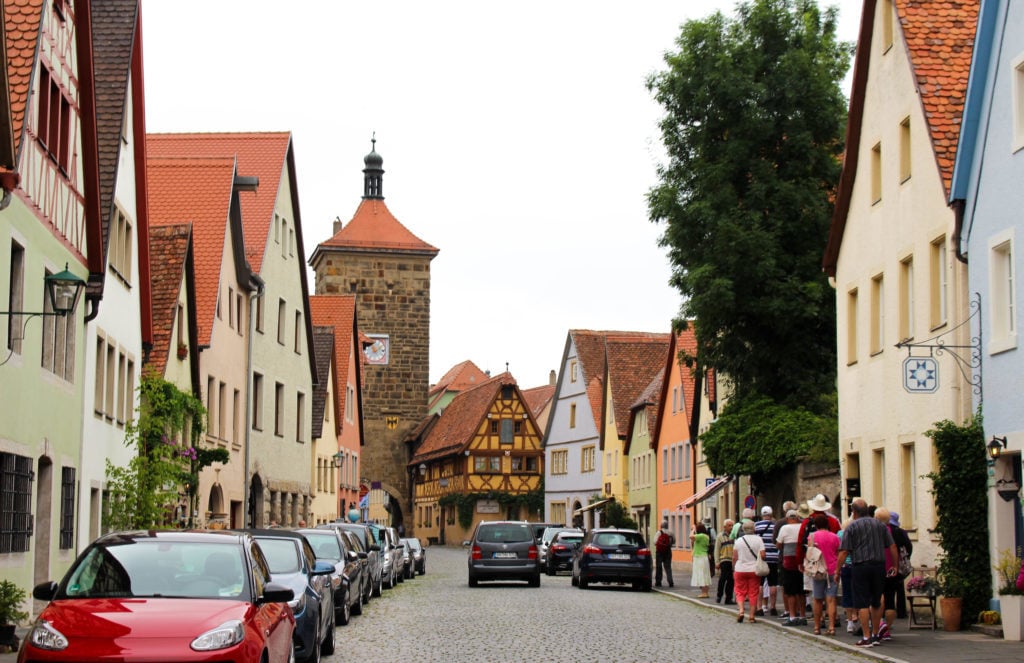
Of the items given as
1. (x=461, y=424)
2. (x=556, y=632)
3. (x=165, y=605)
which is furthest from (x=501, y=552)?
(x=461, y=424)

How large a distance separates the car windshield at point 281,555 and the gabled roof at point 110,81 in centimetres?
835

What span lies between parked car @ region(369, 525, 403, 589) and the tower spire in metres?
56.1

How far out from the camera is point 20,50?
61.5 feet

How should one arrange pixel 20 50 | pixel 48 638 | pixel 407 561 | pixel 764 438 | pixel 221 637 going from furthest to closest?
1. pixel 407 561
2. pixel 764 438
3. pixel 20 50
4. pixel 221 637
5. pixel 48 638

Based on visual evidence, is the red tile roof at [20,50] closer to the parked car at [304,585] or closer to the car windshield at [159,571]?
the parked car at [304,585]

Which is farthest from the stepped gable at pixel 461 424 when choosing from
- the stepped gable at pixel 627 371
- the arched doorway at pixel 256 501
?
the arched doorway at pixel 256 501

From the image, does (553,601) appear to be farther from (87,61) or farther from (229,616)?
(229,616)

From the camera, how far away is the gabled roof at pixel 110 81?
2436 centimetres

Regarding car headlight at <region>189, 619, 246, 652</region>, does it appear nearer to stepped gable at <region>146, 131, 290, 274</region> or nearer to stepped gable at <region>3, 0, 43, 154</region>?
stepped gable at <region>3, 0, 43, 154</region>

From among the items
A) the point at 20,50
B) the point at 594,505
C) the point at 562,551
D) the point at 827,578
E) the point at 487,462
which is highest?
the point at 20,50

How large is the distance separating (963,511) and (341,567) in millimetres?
8565

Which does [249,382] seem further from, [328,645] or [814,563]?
[328,645]

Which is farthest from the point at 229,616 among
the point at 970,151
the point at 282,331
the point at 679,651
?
the point at 282,331

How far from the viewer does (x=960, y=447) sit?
2078cm
